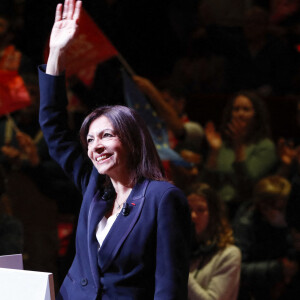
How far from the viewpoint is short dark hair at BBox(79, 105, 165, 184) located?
2107mm

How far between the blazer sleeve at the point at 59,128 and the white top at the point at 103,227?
0.79ft

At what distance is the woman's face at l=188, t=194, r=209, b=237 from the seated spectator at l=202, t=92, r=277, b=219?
1.56m

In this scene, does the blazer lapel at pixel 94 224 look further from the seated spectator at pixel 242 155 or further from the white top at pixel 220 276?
the seated spectator at pixel 242 155

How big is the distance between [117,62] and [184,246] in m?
3.47

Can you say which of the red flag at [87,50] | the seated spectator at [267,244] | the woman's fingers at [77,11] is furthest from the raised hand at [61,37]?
the seated spectator at [267,244]

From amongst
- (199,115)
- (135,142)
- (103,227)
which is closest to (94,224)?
(103,227)

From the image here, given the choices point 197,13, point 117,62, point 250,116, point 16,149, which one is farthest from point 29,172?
point 197,13

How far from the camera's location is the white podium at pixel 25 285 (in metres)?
1.79

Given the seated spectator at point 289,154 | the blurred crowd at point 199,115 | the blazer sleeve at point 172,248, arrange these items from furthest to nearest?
the seated spectator at point 289,154 < the blurred crowd at point 199,115 < the blazer sleeve at point 172,248

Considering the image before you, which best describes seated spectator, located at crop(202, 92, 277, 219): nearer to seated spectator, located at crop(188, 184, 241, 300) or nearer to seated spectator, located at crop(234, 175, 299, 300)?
seated spectator, located at crop(234, 175, 299, 300)

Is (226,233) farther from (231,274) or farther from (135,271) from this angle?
(135,271)

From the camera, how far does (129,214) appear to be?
203 centimetres

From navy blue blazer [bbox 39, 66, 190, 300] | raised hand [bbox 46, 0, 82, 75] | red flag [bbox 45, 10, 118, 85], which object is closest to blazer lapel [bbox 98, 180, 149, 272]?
navy blue blazer [bbox 39, 66, 190, 300]

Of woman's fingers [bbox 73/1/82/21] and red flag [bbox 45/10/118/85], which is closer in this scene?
woman's fingers [bbox 73/1/82/21]
